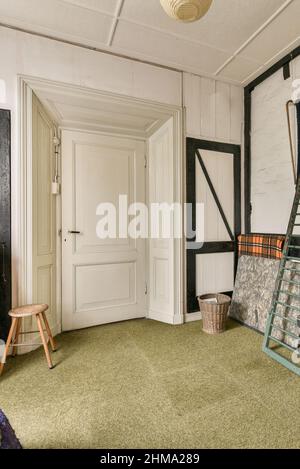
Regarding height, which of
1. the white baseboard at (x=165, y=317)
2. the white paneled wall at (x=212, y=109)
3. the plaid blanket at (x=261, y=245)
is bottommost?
the white baseboard at (x=165, y=317)

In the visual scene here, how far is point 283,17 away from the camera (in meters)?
2.20

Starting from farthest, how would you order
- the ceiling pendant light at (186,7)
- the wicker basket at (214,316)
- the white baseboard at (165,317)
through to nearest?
1. the white baseboard at (165,317)
2. the wicker basket at (214,316)
3. the ceiling pendant light at (186,7)

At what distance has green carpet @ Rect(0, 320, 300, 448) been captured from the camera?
4.42ft

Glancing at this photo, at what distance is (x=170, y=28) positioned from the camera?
91.2 inches

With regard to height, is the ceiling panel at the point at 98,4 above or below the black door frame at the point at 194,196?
above

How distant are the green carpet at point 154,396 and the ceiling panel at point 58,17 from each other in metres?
3.04

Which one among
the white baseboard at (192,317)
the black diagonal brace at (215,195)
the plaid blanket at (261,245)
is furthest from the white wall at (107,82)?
the white baseboard at (192,317)

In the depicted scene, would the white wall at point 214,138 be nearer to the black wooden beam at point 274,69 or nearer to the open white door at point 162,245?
the black wooden beam at point 274,69

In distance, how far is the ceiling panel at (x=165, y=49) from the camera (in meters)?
2.37

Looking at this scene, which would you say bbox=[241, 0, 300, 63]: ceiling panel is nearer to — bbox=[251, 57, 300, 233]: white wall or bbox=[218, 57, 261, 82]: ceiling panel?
bbox=[218, 57, 261, 82]: ceiling panel

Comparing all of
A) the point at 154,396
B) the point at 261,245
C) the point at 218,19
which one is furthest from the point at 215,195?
the point at 154,396

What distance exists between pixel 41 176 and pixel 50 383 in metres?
1.87
